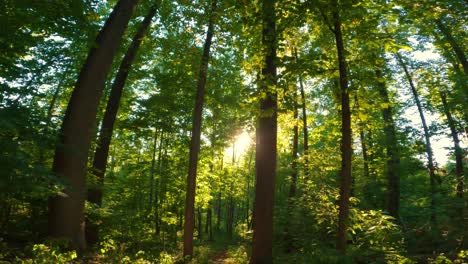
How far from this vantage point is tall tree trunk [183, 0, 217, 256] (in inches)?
437

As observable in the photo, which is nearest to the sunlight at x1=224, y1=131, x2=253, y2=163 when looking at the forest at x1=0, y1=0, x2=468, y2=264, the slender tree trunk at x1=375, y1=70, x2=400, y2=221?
the forest at x1=0, y1=0, x2=468, y2=264

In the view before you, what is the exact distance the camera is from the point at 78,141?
7.49m

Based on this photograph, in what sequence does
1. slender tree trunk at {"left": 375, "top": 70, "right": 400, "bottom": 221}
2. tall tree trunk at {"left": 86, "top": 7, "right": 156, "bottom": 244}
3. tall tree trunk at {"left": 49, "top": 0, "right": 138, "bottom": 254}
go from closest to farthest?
tall tree trunk at {"left": 49, "top": 0, "right": 138, "bottom": 254}
tall tree trunk at {"left": 86, "top": 7, "right": 156, "bottom": 244}
slender tree trunk at {"left": 375, "top": 70, "right": 400, "bottom": 221}

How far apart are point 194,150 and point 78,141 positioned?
181 inches

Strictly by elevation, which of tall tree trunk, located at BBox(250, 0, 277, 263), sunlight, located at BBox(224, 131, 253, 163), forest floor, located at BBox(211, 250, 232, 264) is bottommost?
forest floor, located at BBox(211, 250, 232, 264)

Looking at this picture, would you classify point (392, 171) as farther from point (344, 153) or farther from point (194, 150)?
point (344, 153)

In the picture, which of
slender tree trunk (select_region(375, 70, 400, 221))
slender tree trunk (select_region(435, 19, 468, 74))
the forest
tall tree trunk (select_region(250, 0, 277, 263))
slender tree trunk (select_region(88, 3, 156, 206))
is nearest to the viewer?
the forest

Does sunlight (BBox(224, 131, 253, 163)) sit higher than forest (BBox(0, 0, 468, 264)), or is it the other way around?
sunlight (BBox(224, 131, 253, 163))

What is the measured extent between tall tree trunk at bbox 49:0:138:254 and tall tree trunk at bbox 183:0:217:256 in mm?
3790

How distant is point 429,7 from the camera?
21.4 feet

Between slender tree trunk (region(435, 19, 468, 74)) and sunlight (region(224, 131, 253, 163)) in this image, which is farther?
sunlight (region(224, 131, 253, 163))

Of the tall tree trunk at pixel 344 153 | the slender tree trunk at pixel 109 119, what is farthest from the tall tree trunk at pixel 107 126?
the tall tree trunk at pixel 344 153

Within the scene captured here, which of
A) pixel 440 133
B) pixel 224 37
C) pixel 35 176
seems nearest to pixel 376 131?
pixel 440 133

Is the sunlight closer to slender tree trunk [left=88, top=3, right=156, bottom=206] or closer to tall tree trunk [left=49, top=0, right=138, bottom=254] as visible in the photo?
slender tree trunk [left=88, top=3, right=156, bottom=206]
